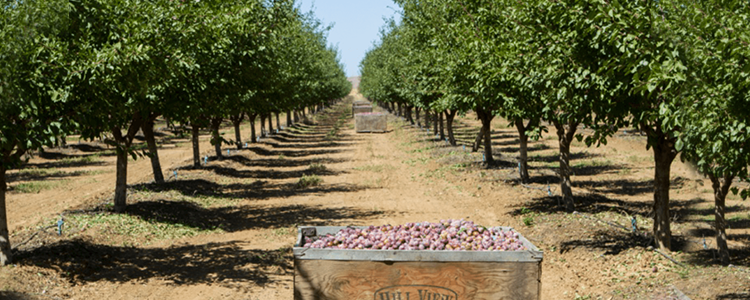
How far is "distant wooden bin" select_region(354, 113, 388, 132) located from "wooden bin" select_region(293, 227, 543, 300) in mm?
49118

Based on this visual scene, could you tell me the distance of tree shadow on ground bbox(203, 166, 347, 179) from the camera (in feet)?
91.2

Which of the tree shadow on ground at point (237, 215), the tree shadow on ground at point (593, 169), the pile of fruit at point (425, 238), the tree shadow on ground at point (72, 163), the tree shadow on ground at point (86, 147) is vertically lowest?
the tree shadow on ground at point (593, 169)

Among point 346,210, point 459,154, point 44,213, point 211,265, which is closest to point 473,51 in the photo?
point 346,210

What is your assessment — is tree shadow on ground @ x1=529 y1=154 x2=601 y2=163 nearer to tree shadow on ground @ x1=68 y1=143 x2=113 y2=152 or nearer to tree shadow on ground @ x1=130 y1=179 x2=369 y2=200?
tree shadow on ground @ x1=130 y1=179 x2=369 y2=200

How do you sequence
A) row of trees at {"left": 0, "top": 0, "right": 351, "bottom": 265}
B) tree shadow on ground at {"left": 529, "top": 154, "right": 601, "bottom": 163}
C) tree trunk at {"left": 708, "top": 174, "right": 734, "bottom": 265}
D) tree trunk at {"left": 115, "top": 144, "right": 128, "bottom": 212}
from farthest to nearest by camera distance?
tree shadow on ground at {"left": 529, "top": 154, "right": 601, "bottom": 163}
tree trunk at {"left": 115, "top": 144, "right": 128, "bottom": 212}
tree trunk at {"left": 708, "top": 174, "right": 734, "bottom": 265}
row of trees at {"left": 0, "top": 0, "right": 351, "bottom": 265}

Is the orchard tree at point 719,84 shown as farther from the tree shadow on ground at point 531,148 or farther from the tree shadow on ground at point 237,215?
the tree shadow on ground at point 531,148

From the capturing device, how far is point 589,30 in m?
10.4

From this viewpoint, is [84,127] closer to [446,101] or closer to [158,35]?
[158,35]

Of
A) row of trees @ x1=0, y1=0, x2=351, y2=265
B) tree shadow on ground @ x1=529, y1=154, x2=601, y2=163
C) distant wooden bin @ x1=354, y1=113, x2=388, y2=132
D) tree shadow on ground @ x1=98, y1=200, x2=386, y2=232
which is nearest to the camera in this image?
row of trees @ x1=0, y1=0, x2=351, y2=265

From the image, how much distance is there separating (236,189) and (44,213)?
6980 millimetres

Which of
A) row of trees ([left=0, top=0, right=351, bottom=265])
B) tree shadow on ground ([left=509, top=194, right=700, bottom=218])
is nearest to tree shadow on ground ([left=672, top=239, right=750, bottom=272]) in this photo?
tree shadow on ground ([left=509, top=194, right=700, bottom=218])

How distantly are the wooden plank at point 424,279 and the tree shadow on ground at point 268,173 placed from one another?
67.4 feet

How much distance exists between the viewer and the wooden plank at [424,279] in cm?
738

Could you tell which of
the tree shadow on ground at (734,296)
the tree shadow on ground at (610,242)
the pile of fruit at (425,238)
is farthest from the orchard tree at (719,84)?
the tree shadow on ground at (610,242)
